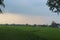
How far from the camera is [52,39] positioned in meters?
26.0

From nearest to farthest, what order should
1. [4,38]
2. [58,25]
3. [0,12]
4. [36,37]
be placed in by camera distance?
1. [4,38]
2. [36,37]
3. [0,12]
4. [58,25]

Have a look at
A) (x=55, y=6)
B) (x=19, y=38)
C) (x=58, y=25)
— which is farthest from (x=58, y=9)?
(x=58, y=25)

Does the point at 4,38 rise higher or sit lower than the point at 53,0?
lower

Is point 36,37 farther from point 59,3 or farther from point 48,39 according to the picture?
point 59,3

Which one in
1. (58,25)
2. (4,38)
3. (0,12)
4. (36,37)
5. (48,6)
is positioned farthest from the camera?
(58,25)

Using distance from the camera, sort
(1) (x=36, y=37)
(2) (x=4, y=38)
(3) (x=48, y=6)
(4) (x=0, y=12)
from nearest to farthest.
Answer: (2) (x=4, y=38) < (1) (x=36, y=37) < (4) (x=0, y=12) < (3) (x=48, y=6)

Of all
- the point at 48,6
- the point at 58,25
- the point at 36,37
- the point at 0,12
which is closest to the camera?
the point at 36,37

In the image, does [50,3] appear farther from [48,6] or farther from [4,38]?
[4,38]

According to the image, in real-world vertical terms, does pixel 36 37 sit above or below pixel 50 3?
below

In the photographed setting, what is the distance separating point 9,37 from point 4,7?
233 inches

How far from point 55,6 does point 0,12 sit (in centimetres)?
755

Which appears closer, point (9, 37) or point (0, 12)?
point (9, 37)

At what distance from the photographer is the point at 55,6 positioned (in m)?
32.2

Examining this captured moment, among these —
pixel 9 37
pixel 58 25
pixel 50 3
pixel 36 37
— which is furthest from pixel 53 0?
pixel 58 25
